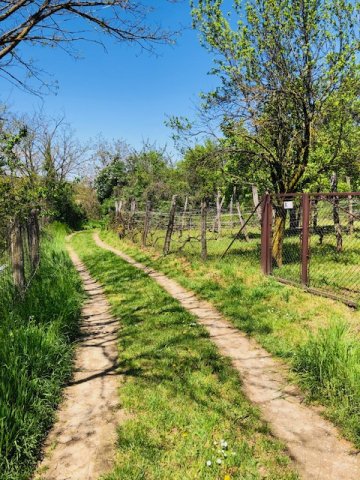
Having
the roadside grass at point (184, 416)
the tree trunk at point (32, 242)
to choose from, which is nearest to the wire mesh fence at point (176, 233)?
the tree trunk at point (32, 242)

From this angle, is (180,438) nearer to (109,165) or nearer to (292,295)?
(292,295)

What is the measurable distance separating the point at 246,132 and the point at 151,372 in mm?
7807

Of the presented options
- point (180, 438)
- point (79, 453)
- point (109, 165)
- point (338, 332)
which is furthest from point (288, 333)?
point (109, 165)

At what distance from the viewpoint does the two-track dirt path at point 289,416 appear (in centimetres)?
311

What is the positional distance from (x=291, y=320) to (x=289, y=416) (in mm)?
2618

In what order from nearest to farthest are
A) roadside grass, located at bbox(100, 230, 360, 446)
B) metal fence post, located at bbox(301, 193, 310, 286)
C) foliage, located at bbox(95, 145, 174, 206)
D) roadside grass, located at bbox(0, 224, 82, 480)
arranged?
roadside grass, located at bbox(0, 224, 82, 480) < roadside grass, located at bbox(100, 230, 360, 446) < metal fence post, located at bbox(301, 193, 310, 286) < foliage, located at bbox(95, 145, 174, 206)

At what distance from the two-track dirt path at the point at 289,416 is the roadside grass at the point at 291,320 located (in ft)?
0.55

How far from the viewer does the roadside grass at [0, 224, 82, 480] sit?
321 cm

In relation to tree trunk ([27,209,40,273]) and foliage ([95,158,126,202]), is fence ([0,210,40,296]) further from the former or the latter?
foliage ([95,158,126,202])

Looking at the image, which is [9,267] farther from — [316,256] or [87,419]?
[316,256]

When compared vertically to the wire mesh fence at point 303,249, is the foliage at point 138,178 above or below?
above

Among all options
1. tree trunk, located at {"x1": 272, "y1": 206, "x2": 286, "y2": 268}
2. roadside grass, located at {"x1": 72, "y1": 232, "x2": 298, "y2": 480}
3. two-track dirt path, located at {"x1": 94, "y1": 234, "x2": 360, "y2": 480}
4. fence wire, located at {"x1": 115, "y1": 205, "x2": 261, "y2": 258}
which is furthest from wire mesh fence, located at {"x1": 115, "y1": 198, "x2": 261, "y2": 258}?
roadside grass, located at {"x1": 72, "y1": 232, "x2": 298, "y2": 480}

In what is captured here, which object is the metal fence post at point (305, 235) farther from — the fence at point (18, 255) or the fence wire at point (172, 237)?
the fence at point (18, 255)

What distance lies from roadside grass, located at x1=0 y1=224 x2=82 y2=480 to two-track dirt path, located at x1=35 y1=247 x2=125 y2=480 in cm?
15
